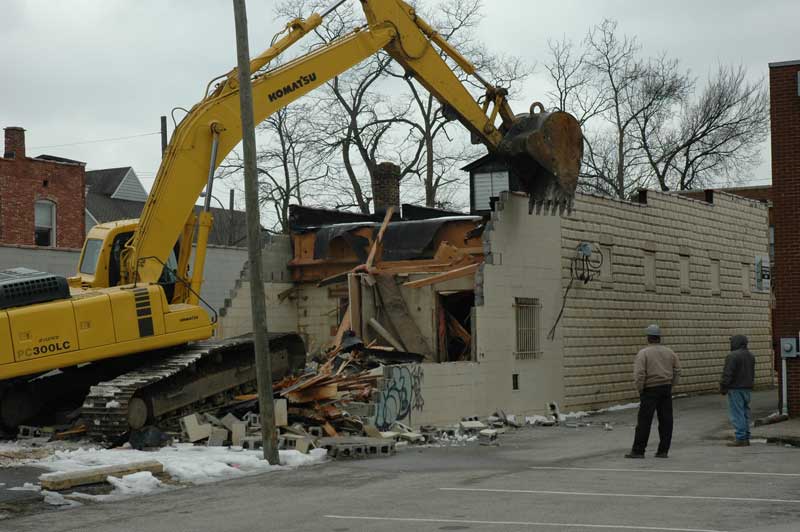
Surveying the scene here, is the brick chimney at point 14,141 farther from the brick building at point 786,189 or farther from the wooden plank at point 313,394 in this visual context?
the brick building at point 786,189

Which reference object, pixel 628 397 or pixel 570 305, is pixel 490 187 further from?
pixel 628 397

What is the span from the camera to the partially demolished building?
24.6 metres

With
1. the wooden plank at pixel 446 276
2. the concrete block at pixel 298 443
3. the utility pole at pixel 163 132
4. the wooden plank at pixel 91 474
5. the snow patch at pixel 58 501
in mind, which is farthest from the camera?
the utility pole at pixel 163 132

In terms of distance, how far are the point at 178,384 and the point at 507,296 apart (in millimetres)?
8883

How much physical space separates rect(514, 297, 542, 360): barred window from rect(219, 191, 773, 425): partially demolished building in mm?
37

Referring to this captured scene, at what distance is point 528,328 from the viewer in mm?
26391

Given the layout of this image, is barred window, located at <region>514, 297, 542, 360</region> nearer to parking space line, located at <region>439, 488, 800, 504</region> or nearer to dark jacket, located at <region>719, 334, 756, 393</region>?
dark jacket, located at <region>719, 334, 756, 393</region>

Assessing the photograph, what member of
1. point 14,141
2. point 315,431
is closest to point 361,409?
point 315,431

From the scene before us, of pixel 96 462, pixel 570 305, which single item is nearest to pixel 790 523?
pixel 96 462

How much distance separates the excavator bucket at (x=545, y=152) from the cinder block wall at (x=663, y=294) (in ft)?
8.65

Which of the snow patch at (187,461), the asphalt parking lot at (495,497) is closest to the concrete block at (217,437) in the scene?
the snow patch at (187,461)

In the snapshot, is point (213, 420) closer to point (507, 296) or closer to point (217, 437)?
point (217, 437)

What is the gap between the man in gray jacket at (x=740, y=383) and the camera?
18.3 m

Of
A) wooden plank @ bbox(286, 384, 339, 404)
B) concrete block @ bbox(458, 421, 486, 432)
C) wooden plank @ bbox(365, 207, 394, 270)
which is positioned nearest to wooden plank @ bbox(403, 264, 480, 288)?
wooden plank @ bbox(365, 207, 394, 270)
